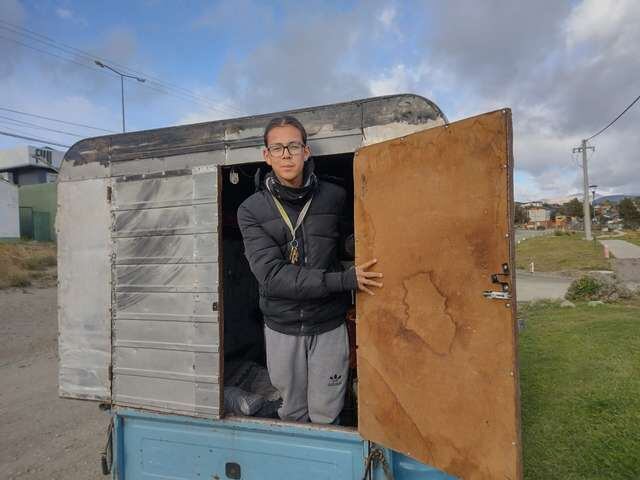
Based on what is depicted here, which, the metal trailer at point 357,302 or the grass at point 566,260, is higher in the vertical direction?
the metal trailer at point 357,302

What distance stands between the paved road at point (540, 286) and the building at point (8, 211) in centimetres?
2484

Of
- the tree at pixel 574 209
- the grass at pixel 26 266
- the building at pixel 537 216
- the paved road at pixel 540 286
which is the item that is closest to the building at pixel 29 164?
the grass at pixel 26 266

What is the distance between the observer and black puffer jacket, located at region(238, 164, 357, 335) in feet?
8.00

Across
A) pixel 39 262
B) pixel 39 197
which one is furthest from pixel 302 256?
pixel 39 197

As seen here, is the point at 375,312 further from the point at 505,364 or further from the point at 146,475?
the point at 146,475

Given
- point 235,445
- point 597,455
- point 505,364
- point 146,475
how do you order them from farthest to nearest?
point 597,455
point 146,475
point 235,445
point 505,364

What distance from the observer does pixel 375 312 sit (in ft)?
7.80

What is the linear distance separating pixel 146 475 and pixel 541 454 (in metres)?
3.57

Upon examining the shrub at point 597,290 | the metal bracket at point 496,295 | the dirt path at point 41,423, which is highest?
the metal bracket at point 496,295

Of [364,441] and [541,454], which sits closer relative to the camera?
[364,441]

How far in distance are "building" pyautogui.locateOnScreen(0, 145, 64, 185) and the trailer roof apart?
33.8 m

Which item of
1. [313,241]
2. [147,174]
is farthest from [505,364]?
[147,174]

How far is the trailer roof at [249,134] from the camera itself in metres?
2.48

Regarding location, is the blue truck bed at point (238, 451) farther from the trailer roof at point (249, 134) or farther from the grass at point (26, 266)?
the grass at point (26, 266)
